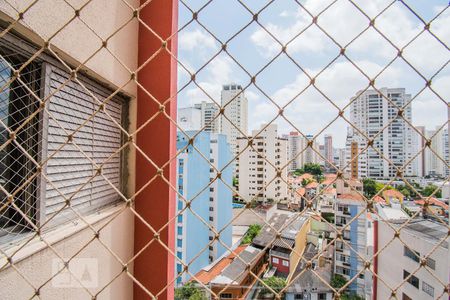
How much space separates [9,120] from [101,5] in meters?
0.65

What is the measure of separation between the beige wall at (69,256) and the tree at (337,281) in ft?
54.4

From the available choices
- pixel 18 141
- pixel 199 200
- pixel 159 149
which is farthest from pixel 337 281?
pixel 18 141

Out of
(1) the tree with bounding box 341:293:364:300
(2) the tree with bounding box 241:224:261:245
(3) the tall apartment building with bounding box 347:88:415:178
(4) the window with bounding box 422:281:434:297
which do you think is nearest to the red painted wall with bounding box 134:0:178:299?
(3) the tall apartment building with bounding box 347:88:415:178

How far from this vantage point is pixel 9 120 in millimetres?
895

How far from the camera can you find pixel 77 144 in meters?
1.21

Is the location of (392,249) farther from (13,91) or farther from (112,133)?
(13,91)

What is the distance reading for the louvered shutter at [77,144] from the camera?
1034 mm

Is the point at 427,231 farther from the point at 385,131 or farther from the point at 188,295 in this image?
the point at 188,295

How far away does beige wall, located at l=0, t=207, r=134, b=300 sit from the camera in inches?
31.4

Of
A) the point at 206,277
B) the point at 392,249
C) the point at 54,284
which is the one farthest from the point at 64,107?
the point at 206,277

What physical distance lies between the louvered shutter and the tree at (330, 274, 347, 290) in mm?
16726

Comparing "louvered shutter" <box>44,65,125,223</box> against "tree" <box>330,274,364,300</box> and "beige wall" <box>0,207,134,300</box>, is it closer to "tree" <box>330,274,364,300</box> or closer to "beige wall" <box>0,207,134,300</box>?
"beige wall" <box>0,207,134,300</box>

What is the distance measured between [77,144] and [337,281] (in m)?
17.6

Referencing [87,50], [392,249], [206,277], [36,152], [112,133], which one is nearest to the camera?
[36,152]
